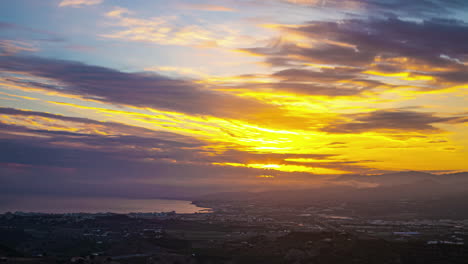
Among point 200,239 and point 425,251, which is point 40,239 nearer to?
point 200,239

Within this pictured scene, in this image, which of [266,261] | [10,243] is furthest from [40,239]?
[266,261]

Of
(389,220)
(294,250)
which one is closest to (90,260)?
(294,250)

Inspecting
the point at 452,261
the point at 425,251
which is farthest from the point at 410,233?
the point at 452,261

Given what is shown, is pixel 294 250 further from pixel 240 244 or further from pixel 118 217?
pixel 118 217

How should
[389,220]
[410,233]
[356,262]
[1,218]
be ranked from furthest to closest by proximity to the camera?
1. [389,220]
2. [1,218]
3. [410,233]
4. [356,262]

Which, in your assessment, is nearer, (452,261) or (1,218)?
(452,261)

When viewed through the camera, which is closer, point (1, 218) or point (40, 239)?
point (40, 239)

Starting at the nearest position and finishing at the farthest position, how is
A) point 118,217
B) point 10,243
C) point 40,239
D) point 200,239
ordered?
point 10,243, point 40,239, point 200,239, point 118,217

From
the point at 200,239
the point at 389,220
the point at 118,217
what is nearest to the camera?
the point at 200,239

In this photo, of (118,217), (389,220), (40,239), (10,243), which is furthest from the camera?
(389,220)
